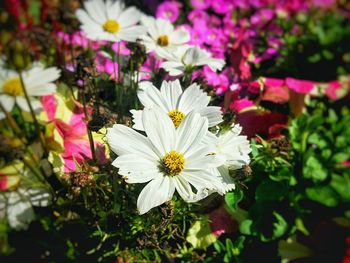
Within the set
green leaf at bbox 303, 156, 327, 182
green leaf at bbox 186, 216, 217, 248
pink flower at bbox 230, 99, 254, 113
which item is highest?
pink flower at bbox 230, 99, 254, 113

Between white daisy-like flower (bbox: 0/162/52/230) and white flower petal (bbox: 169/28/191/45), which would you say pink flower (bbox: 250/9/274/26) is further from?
white daisy-like flower (bbox: 0/162/52/230)

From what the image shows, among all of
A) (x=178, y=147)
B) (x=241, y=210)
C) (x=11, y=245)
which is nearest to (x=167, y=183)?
(x=178, y=147)

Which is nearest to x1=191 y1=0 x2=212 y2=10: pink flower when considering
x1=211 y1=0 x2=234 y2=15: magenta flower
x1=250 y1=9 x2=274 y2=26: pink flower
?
x1=211 y1=0 x2=234 y2=15: magenta flower

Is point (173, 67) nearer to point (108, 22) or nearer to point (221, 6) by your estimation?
point (108, 22)

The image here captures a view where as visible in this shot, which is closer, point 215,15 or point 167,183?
point 167,183

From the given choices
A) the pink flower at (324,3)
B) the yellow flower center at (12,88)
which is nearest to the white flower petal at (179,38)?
the yellow flower center at (12,88)

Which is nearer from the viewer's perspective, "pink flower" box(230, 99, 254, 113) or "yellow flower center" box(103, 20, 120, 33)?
"yellow flower center" box(103, 20, 120, 33)

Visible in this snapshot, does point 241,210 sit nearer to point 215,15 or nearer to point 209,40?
point 209,40
